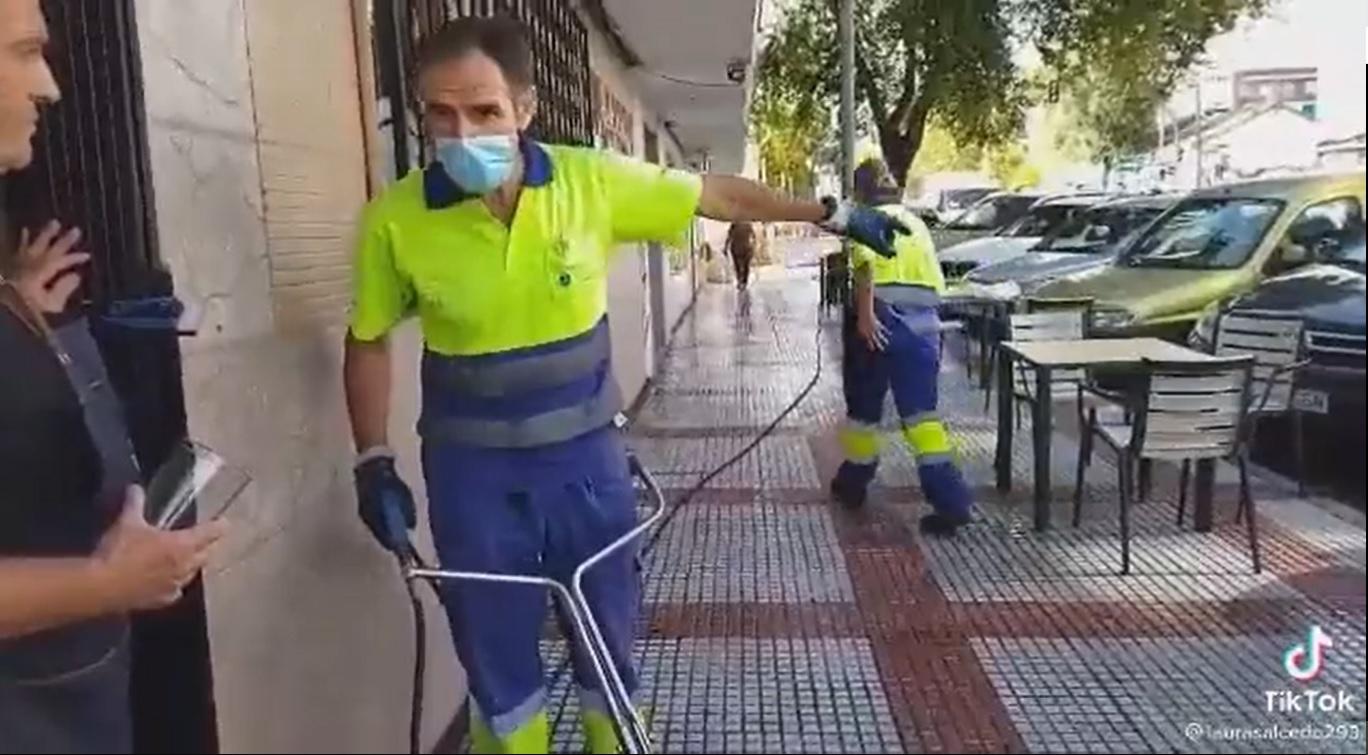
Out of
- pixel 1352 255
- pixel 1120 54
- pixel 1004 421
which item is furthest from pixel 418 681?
pixel 1352 255

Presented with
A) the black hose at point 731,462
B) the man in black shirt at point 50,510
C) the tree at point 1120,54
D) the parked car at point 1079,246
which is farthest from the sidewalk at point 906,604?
the man in black shirt at point 50,510

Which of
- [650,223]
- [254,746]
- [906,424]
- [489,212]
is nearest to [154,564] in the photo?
[254,746]

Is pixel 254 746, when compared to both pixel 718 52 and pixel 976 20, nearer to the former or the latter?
pixel 718 52

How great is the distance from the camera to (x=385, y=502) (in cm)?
130

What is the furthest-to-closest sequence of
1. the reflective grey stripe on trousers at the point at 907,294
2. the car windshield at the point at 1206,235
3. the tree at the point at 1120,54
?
1. the reflective grey stripe on trousers at the point at 907,294
2. the tree at the point at 1120,54
3. the car windshield at the point at 1206,235

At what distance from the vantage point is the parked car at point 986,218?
4.13 ft

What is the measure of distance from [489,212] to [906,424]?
0.51m

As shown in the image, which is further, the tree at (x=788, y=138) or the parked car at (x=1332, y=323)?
the tree at (x=788, y=138)

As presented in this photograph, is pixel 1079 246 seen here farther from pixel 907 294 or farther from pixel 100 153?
pixel 100 153

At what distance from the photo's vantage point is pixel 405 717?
4.87 ft

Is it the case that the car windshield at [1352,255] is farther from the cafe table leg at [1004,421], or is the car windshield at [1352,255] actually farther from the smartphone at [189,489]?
the smartphone at [189,489]

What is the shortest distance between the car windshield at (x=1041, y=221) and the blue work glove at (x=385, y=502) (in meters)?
0.64

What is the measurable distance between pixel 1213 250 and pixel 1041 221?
0.26 m

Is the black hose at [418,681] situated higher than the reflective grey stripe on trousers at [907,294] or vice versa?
the reflective grey stripe on trousers at [907,294]
